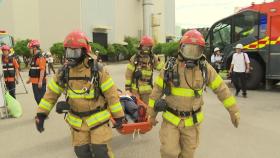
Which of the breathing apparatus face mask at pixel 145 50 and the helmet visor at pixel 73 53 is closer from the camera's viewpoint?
the helmet visor at pixel 73 53

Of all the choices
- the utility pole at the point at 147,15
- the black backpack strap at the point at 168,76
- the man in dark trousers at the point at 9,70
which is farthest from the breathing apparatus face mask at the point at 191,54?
the utility pole at the point at 147,15

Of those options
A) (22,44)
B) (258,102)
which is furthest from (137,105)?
(22,44)

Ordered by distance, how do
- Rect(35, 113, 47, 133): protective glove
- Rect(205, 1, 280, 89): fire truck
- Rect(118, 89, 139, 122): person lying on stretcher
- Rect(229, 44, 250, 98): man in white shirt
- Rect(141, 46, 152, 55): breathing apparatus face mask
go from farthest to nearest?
Rect(205, 1, 280, 89): fire truck → Rect(229, 44, 250, 98): man in white shirt → Rect(141, 46, 152, 55): breathing apparatus face mask → Rect(118, 89, 139, 122): person lying on stretcher → Rect(35, 113, 47, 133): protective glove

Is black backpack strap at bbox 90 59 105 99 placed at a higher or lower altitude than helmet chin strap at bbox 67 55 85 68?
lower

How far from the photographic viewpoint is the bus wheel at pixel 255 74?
13.8 m

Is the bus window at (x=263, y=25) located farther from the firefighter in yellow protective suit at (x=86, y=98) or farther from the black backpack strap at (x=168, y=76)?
the firefighter in yellow protective suit at (x=86, y=98)

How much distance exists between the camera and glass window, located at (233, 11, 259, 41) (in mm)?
13924

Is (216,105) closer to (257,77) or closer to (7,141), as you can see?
(257,77)

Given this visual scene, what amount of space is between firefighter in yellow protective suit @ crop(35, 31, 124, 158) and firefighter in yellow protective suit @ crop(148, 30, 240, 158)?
597mm

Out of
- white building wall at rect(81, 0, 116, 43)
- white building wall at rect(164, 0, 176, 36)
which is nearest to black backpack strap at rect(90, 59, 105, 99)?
white building wall at rect(81, 0, 116, 43)

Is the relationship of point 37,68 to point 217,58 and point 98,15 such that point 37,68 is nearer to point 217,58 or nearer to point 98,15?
point 217,58

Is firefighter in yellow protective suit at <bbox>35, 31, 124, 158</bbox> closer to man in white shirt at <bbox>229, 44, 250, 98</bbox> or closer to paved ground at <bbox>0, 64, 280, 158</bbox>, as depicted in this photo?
paved ground at <bbox>0, 64, 280, 158</bbox>

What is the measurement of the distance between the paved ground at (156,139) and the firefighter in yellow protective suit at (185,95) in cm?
144

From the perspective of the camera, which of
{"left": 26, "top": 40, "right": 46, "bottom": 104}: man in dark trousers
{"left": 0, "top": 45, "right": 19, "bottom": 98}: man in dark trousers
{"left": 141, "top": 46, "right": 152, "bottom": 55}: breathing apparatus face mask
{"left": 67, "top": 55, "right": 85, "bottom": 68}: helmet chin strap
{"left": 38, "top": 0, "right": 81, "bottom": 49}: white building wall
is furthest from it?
{"left": 38, "top": 0, "right": 81, "bottom": 49}: white building wall
